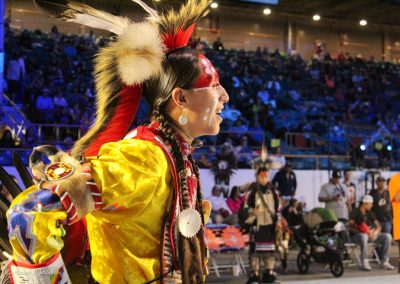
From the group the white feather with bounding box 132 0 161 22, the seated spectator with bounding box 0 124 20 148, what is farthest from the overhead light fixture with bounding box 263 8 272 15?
the white feather with bounding box 132 0 161 22

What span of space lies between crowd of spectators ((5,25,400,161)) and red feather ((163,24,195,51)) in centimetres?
726

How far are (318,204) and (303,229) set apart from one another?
1.28 m

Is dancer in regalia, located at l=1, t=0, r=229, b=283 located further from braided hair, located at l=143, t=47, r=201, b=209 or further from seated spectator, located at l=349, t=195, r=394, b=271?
seated spectator, located at l=349, t=195, r=394, b=271

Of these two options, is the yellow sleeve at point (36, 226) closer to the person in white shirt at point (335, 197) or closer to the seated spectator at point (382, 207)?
the person in white shirt at point (335, 197)

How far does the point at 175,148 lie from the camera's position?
1569mm

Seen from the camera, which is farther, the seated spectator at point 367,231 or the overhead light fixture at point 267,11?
the overhead light fixture at point 267,11

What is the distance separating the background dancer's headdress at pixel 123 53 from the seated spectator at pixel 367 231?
7.32m

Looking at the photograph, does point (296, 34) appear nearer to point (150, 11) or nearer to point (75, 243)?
point (150, 11)

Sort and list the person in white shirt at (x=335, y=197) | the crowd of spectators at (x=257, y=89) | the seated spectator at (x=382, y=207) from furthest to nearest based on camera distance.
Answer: the crowd of spectators at (x=257, y=89) → the seated spectator at (x=382, y=207) → the person in white shirt at (x=335, y=197)

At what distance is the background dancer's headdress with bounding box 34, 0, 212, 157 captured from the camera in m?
1.57

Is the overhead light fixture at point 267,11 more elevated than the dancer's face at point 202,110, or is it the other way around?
the overhead light fixture at point 267,11

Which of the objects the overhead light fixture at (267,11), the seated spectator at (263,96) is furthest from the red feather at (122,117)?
the overhead light fixture at (267,11)

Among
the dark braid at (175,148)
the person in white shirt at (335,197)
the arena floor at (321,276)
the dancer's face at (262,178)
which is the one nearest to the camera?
the dark braid at (175,148)

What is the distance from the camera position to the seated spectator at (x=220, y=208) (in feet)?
26.3
